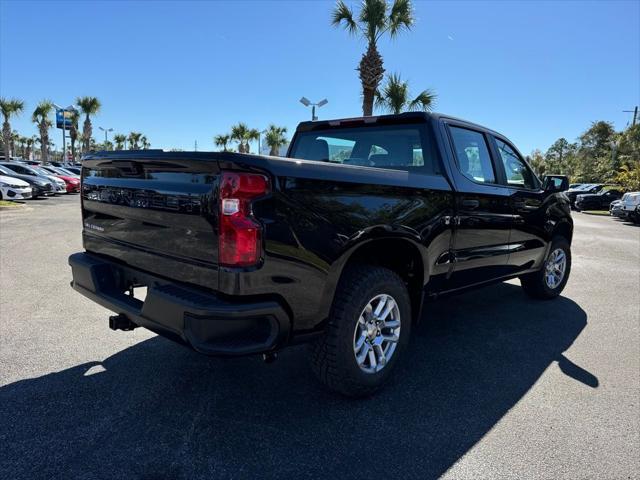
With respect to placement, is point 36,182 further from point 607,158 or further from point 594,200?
point 607,158

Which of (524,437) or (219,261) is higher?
(219,261)

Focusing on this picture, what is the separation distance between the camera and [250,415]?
103 inches

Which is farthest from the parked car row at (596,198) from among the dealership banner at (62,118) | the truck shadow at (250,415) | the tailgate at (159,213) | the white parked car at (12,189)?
the dealership banner at (62,118)

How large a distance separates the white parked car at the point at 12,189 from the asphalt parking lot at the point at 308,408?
50.6ft

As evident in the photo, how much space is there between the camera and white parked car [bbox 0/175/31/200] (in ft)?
55.3

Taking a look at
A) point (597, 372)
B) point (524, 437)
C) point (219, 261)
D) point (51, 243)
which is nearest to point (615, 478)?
point (524, 437)

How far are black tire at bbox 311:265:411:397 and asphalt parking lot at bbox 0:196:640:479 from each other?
7.2 inches

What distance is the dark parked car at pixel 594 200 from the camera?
2608 centimetres

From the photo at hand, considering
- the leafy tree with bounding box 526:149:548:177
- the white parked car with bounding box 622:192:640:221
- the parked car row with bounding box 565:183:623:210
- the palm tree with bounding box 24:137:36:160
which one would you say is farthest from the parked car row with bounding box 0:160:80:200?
the palm tree with bounding box 24:137:36:160

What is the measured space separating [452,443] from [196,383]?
1.67m

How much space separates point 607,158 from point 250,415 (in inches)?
2215

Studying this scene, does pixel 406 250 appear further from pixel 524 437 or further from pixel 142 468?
pixel 142 468

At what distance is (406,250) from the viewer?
311cm

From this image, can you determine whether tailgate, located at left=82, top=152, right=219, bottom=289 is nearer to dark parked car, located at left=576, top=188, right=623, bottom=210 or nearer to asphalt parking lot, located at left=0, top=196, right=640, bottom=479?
asphalt parking lot, located at left=0, top=196, right=640, bottom=479
